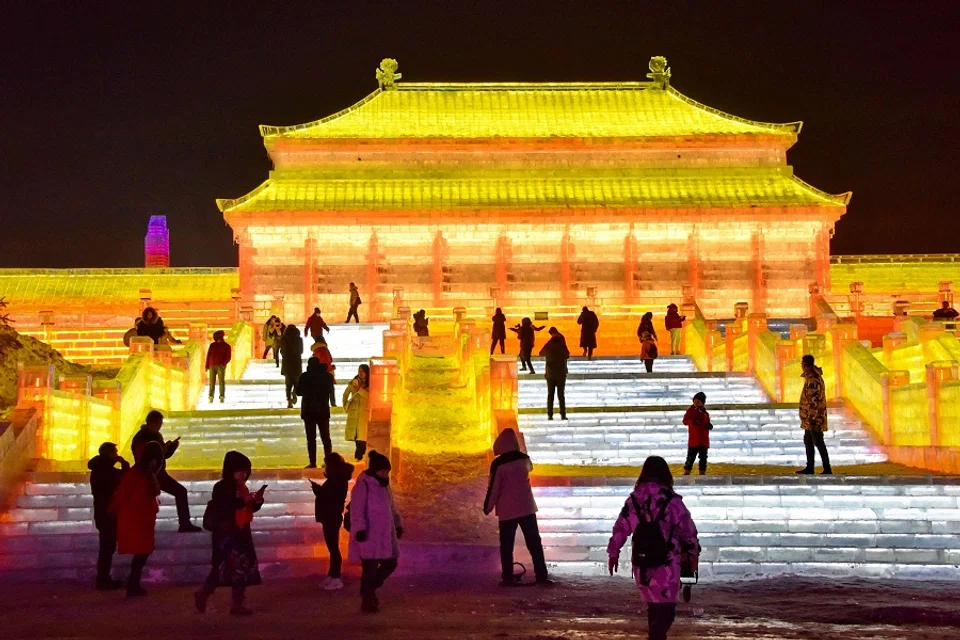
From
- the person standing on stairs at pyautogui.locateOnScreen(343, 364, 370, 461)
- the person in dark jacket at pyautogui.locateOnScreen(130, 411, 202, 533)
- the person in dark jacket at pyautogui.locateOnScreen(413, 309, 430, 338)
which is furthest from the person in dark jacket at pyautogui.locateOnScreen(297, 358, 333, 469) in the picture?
the person in dark jacket at pyautogui.locateOnScreen(413, 309, 430, 338)

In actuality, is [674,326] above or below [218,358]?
above

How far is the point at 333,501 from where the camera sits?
1361cm

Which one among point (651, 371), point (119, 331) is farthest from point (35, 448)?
point (119, 331)

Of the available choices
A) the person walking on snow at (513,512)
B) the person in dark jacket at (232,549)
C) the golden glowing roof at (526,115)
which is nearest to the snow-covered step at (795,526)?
the person walking on snow at (513,512)

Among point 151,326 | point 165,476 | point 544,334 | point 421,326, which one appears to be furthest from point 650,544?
point 544,334

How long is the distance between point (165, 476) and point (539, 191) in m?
28.8

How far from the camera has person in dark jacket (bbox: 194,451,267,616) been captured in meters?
11.6

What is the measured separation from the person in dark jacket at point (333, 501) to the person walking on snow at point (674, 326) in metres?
Result: 17.6

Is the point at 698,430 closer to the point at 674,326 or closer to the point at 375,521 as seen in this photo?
the point at 375,521

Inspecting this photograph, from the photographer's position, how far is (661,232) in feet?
136

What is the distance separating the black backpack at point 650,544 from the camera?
9.47 metres

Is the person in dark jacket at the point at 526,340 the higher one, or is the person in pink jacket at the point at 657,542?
the person in dark jacket at the point at 526,340

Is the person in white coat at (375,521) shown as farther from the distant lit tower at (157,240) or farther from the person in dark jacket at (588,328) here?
the distant lit tower at (157,240)

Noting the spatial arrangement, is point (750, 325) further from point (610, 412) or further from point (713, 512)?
point (713, 512)
